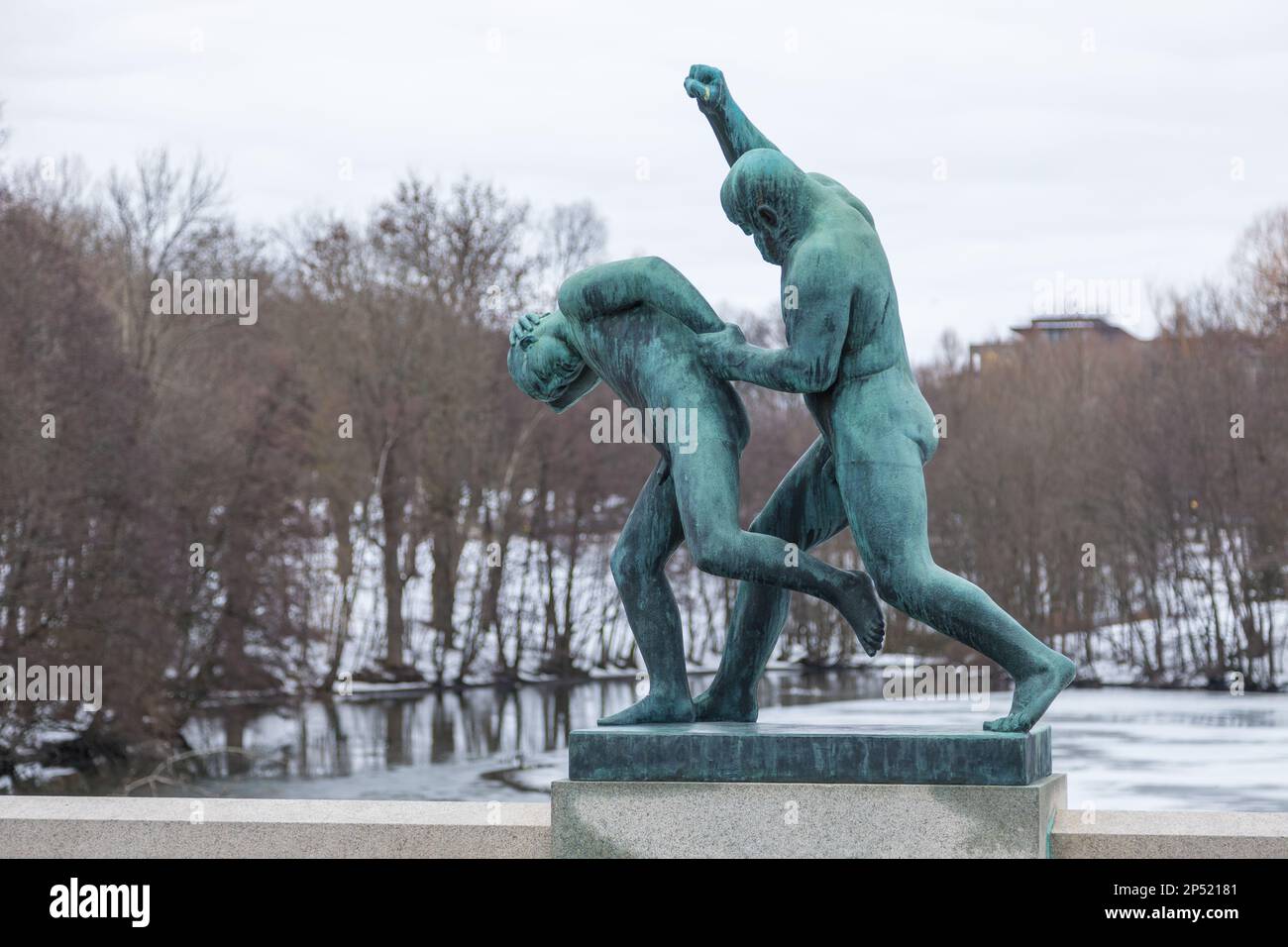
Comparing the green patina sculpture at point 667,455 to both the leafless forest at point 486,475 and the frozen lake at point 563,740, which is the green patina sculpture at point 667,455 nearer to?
the frozen lake at point 563,740

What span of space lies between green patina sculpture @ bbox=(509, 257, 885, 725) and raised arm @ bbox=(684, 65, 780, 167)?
561mm

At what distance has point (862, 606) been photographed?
5715mm

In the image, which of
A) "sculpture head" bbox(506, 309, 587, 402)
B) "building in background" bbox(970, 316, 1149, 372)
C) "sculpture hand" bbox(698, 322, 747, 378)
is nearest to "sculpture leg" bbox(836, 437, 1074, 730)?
"sculpture hand" bbox(698, 322, 747, 378)

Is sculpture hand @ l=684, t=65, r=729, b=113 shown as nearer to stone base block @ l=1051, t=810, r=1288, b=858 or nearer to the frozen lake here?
stone base block @ l=1051, t=810, r=1288, b=858

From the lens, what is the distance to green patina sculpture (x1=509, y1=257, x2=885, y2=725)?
5695mm

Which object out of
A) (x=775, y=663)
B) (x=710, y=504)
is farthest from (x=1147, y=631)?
(x=710, y=504)

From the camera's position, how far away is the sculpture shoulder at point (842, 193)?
5859 millimetres

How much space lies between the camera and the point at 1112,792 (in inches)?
667

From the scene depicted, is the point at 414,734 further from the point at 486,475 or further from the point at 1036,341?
the point at 1036,341

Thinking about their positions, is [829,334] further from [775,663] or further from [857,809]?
[775,663]
